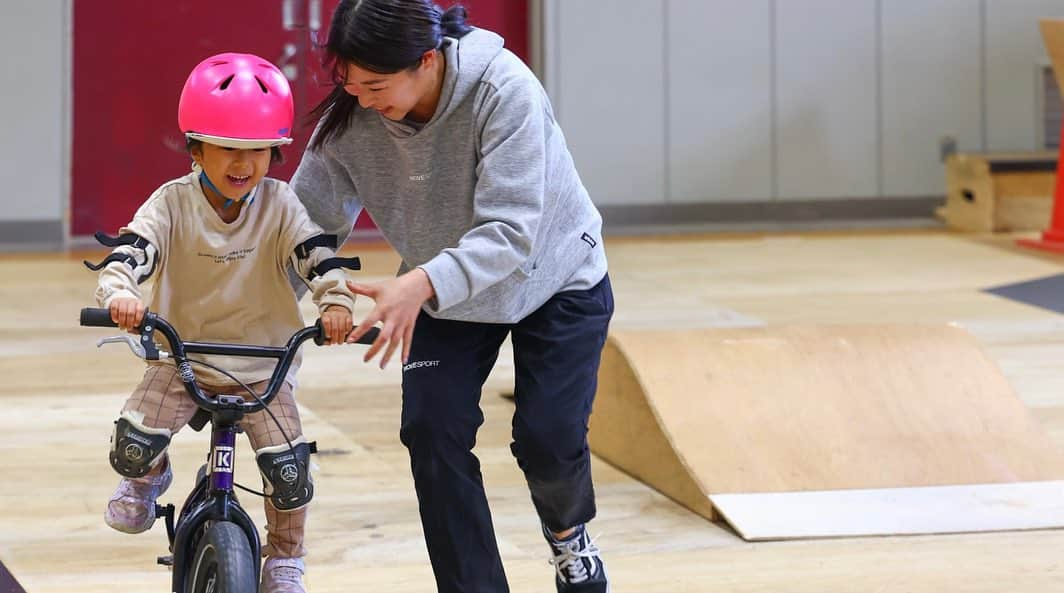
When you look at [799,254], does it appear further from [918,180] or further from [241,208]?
[241,208]

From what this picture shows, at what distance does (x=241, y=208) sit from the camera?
266cm

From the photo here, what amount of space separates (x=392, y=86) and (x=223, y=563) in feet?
2.67

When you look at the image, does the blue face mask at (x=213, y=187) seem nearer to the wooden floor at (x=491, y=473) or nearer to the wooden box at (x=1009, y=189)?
the wooden floor at (x=491, y=473)

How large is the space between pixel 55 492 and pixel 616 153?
6.80 meters

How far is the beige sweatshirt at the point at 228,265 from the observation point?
→ 2633 mm

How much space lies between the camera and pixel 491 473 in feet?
14.3

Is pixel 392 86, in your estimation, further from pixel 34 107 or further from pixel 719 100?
pixel 719 100

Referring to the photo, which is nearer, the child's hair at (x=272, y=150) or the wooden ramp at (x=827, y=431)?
the child's hair at (x=272, y=150)

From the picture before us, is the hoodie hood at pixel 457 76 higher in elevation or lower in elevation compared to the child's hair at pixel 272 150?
higher

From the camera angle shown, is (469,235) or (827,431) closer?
(469,235)

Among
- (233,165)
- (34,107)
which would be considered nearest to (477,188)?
(233,165)

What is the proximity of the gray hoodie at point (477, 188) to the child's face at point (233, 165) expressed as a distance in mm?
200

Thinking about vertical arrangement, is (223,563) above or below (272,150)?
below

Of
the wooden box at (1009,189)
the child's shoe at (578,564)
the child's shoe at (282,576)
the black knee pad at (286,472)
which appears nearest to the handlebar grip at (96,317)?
the black knee pad at (286,472)
